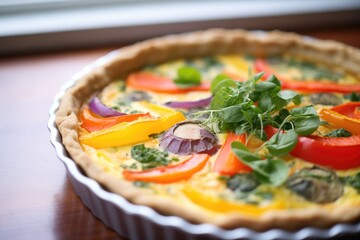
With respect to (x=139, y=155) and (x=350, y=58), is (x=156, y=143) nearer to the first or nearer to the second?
(x=139, y=155)

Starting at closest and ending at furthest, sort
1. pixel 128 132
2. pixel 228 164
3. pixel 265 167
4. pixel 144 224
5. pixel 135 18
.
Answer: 1. pixel 144 224
2. pixel 265 167
3. pixel 228 164
4. pixel 128 132
5. pixel 135 18

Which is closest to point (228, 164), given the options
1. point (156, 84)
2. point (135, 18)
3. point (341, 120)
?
point (341, 120)

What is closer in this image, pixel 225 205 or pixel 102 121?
pixel 225 205

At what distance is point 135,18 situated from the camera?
4.51 meters

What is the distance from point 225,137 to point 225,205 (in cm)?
60

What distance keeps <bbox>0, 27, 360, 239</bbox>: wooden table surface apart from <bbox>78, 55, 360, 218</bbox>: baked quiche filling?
306mm

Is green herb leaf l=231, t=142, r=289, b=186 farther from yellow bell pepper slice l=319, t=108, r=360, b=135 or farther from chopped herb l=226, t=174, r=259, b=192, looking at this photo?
yellow bell pepper slice l=319, t=108, r=360, b=135

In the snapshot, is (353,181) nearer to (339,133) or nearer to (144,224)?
(339,133)

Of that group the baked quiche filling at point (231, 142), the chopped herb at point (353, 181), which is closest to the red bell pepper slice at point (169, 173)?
the baked quiche filling at point (231, 142)

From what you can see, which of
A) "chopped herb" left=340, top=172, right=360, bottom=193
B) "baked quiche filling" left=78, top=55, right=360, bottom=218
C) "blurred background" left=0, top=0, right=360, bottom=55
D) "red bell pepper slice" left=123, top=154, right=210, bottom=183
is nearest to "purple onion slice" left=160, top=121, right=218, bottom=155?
"baked quiche filling" left=78, top=55, right=360, bottom=218

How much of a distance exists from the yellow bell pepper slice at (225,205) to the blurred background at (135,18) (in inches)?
97.1

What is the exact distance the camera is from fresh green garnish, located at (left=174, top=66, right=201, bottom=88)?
3414mm

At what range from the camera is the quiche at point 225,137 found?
234cm

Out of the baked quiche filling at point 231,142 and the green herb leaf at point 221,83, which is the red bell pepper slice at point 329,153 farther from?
the green herb leaf at point 221,83
